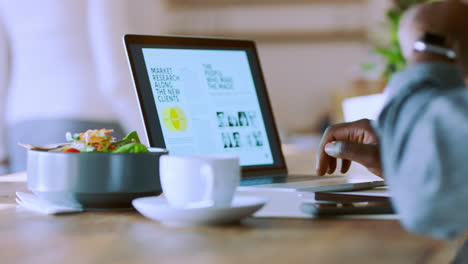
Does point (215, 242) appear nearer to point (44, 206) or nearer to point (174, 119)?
point (44, 206)

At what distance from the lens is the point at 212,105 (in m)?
1.10

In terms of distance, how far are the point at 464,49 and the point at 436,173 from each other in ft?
0.50

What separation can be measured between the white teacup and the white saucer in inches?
0.5

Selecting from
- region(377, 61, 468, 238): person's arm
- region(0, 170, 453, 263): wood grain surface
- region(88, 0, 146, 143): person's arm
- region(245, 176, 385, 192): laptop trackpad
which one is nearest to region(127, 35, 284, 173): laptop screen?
region(245, 176, 385, 192): laptop trackpad

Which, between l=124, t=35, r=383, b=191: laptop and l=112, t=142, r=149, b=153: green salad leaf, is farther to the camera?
l=124, t=35, r=383, b=191: laptop

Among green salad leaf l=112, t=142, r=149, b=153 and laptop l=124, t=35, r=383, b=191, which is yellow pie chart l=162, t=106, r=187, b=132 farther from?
green salad leaf l=112, t=142, r=149, b=153

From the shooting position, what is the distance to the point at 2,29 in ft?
6.87

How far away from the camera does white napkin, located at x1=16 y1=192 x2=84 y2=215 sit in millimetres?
744

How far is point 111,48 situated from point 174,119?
1004 mm

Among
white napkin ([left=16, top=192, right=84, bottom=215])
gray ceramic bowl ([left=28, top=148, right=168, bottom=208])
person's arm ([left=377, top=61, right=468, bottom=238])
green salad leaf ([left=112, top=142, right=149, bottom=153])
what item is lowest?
white napkin ([left=16, top=192, right=84, bottom=215])

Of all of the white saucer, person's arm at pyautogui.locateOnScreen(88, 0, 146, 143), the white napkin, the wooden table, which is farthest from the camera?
person's arm at pyautogui.locateOnScreen(88, 0, 146, 143)

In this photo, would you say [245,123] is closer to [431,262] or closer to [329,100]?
[431,262]

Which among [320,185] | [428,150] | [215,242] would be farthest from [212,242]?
[320,185]

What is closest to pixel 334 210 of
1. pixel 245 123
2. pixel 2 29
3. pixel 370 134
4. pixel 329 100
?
pixel 370 134
